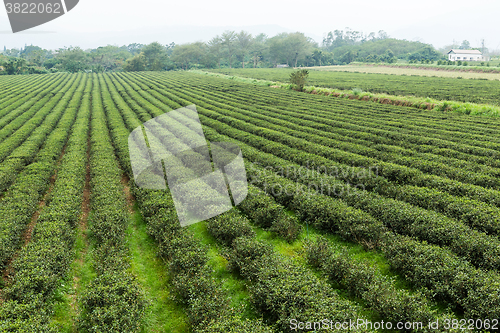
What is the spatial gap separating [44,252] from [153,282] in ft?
10.7

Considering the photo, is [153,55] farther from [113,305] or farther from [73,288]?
[113,305]

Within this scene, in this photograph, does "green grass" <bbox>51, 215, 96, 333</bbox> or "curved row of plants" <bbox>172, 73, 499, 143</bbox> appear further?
"curved row of plants" <bbox>172, 73, 499, 143</bbox>

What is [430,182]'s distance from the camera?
1324cm

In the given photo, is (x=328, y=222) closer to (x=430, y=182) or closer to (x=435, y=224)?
(x=435, y=224)

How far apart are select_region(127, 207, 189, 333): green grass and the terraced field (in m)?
0.04

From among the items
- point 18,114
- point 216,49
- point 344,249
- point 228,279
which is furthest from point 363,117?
point 216,49

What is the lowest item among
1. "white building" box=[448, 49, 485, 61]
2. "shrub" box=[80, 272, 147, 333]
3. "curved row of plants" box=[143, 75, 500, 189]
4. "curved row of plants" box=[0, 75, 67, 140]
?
"shrub" box=[80, 272, 147, 333]

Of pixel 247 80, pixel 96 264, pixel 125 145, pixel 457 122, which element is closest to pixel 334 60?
pixel 247 80

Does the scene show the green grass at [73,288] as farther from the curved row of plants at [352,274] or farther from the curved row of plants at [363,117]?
the curved row of plants at [363,117]

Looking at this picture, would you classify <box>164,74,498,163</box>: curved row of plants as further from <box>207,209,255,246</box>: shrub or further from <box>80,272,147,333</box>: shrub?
<box>80,272,147,333</box>: shrub

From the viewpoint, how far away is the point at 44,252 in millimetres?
8367

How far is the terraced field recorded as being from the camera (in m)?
6.84

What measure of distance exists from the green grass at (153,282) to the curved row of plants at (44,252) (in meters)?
2.05

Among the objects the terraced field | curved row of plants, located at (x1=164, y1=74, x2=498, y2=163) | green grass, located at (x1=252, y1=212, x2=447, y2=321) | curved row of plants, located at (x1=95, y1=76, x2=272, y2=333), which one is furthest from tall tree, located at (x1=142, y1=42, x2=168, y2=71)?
green grass, located at (x1=252, y1=212, x2=447, y2=321)
